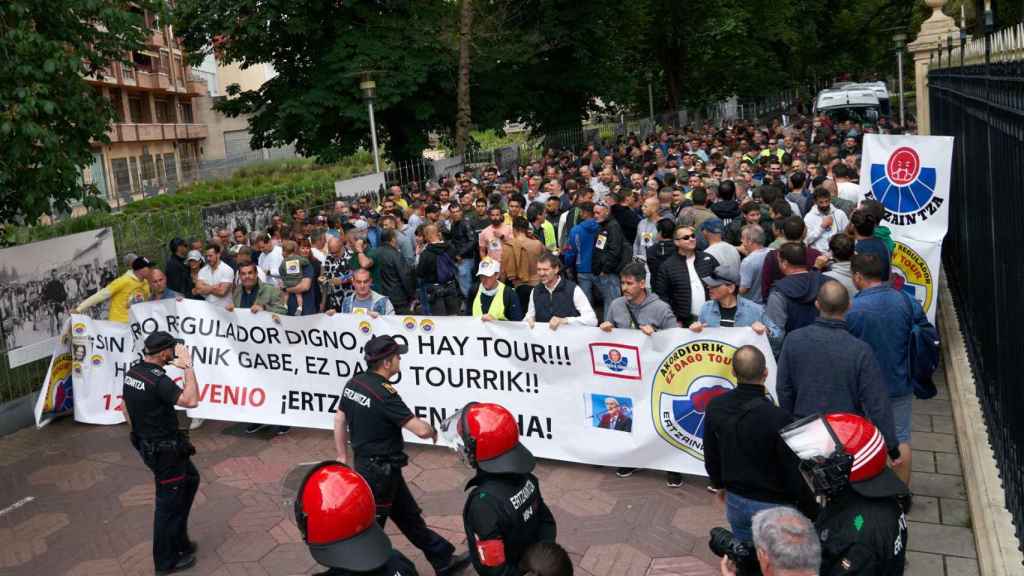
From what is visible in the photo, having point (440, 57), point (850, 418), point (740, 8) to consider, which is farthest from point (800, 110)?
point (850, 418)

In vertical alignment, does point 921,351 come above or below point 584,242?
below

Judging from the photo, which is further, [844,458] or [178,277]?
[178,277]

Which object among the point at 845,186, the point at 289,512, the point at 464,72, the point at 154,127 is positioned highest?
the point at 154,127

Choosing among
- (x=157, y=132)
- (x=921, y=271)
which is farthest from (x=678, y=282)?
(x=157, y=132)

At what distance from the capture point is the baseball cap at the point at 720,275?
275 inches

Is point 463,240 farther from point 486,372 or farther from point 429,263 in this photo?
point 486,372

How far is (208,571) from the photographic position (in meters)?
6.36

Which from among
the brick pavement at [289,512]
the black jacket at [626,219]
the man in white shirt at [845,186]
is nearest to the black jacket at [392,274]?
the brick pavement at [289,512]

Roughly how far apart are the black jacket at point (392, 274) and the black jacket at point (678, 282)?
3548 mm

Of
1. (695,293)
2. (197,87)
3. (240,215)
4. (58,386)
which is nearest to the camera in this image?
(695,293)

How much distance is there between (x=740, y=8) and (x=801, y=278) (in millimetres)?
36331

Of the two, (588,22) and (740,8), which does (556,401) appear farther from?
(740,8)

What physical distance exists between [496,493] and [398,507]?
1.80 meters

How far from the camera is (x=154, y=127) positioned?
57.8m
